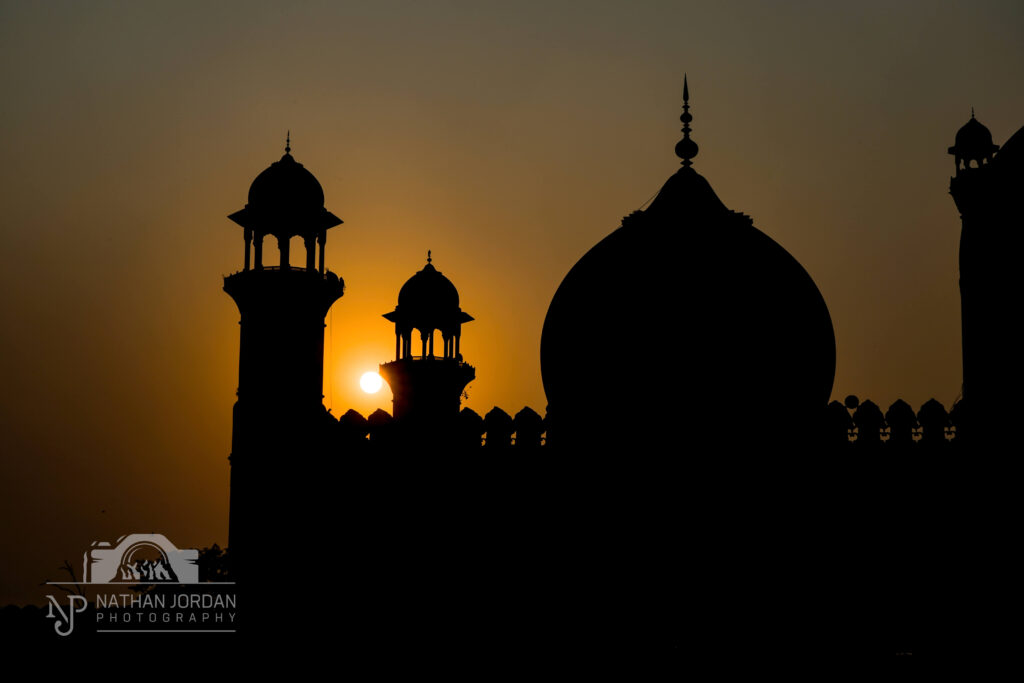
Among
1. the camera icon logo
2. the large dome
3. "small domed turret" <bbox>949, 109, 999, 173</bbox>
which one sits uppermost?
"small domed turret" <bbox>949, 109, 999, 173</bbox>

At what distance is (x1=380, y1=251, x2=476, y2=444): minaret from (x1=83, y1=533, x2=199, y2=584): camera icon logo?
4.07 m

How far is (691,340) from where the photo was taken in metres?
21.4

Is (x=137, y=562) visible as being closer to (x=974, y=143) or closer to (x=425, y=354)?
(x=425, y=354)

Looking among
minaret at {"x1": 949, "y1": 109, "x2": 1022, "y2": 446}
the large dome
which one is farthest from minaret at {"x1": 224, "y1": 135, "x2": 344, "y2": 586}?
minaret at {"x1": 949, "y1": 109, "x2": 1022, "y2": 446}

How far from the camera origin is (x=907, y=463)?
65.3 feet

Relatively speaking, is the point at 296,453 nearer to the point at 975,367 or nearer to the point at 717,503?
the point at 717,503

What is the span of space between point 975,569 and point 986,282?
17.1 feet

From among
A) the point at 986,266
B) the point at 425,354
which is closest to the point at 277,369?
the point at 425,354

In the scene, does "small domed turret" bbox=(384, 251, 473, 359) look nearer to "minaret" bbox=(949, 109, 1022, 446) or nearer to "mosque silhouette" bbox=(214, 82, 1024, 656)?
"mosque silhouette" bbox=(214, 82, 1024, 656)

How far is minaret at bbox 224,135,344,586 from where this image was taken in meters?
21.2

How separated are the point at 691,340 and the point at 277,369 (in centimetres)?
592

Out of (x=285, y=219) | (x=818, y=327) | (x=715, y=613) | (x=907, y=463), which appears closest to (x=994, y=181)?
(x=818, y=327)

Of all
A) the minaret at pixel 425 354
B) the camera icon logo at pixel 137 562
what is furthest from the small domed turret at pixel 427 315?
the camera icon logo at pixel 137 562

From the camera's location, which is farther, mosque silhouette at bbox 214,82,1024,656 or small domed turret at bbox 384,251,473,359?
small domed turret at bbox 384,251,473,359
